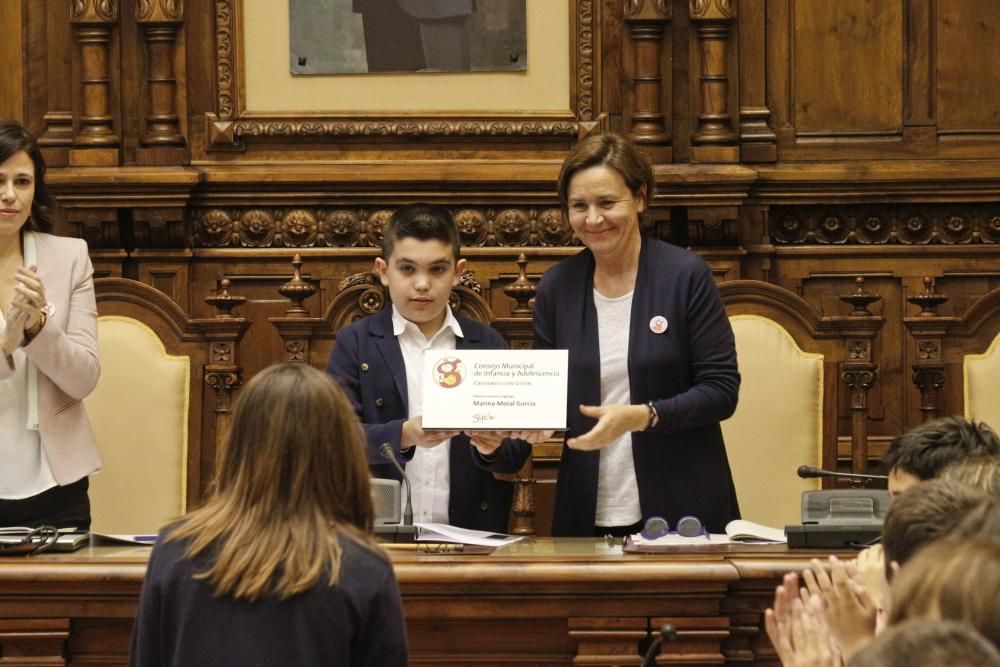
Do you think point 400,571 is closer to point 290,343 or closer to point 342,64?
point 290,343

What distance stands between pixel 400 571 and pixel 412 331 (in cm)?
88

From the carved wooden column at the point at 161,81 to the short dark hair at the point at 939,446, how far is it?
9.95 feet

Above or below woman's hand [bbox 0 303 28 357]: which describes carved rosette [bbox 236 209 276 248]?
above

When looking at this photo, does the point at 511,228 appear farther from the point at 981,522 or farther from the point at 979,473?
the point at 981,522

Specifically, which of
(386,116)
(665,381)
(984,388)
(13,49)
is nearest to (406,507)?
(665,381)

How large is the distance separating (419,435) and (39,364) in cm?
84

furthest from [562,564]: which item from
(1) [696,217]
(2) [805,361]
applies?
(1) [696,217]

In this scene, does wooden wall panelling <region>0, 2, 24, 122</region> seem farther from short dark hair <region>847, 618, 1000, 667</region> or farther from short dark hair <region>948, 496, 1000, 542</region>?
short dark hair <region>847, 618, 1000, 667</region>

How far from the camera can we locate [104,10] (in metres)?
4.88

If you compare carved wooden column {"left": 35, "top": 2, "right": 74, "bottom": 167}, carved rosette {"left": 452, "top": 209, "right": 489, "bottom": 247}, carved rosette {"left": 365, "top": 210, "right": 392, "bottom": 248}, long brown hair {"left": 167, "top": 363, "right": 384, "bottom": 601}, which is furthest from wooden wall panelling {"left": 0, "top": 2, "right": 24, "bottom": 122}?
long brown hair {"left": 167, "top": 363, "right": 384, "bottom": 601}

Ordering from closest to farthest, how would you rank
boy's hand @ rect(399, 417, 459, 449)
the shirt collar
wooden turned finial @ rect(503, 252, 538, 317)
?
boy's hand @ rect(399, 417, 459, 449), the shirt collar, wooden turned finial @ rect(503, 252, 538, 317)

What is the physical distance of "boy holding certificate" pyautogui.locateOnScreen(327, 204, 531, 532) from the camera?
3305mm

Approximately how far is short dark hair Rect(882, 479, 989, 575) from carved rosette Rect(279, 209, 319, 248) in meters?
3.23

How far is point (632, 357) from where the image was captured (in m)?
3.22
